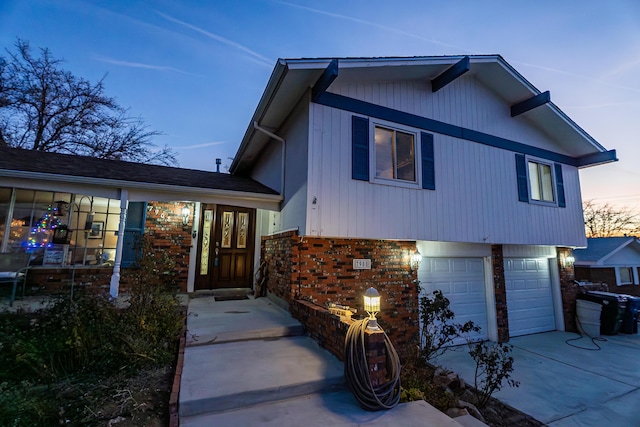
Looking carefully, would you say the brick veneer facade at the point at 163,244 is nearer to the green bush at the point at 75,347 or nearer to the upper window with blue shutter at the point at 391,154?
the green bush at the point at 75,347

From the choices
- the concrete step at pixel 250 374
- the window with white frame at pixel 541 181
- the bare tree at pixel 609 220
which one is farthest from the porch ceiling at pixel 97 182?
the bare tree at pixel 609 220

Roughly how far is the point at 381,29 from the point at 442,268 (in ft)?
24.8

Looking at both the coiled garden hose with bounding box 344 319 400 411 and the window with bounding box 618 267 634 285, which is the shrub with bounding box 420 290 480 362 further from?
the window with bounding box 618 267 634 285

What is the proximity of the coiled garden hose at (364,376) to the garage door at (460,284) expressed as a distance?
363 cm

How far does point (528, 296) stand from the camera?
7859mm

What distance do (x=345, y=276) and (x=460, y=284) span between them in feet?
10.9

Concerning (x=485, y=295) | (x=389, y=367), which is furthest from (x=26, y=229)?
(x=485, y=295)

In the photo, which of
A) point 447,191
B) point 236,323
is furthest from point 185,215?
point 447,191

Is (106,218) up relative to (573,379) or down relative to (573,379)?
up

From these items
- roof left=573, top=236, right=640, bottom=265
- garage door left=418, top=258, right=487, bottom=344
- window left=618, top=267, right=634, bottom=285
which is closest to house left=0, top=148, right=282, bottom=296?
garage door left=418, top=258, right=487, bottom=344

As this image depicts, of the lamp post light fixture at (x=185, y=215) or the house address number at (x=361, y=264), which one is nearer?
the house address number at (x=361, y=264)

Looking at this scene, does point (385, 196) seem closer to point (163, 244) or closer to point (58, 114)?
point (163, 244)

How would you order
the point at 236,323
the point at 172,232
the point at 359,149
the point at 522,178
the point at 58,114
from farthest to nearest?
the point at 58,114 → the point at 522,178 → the point at 172,232 → the point at 359,149 → the point at 236,323

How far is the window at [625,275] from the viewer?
38.8ft
